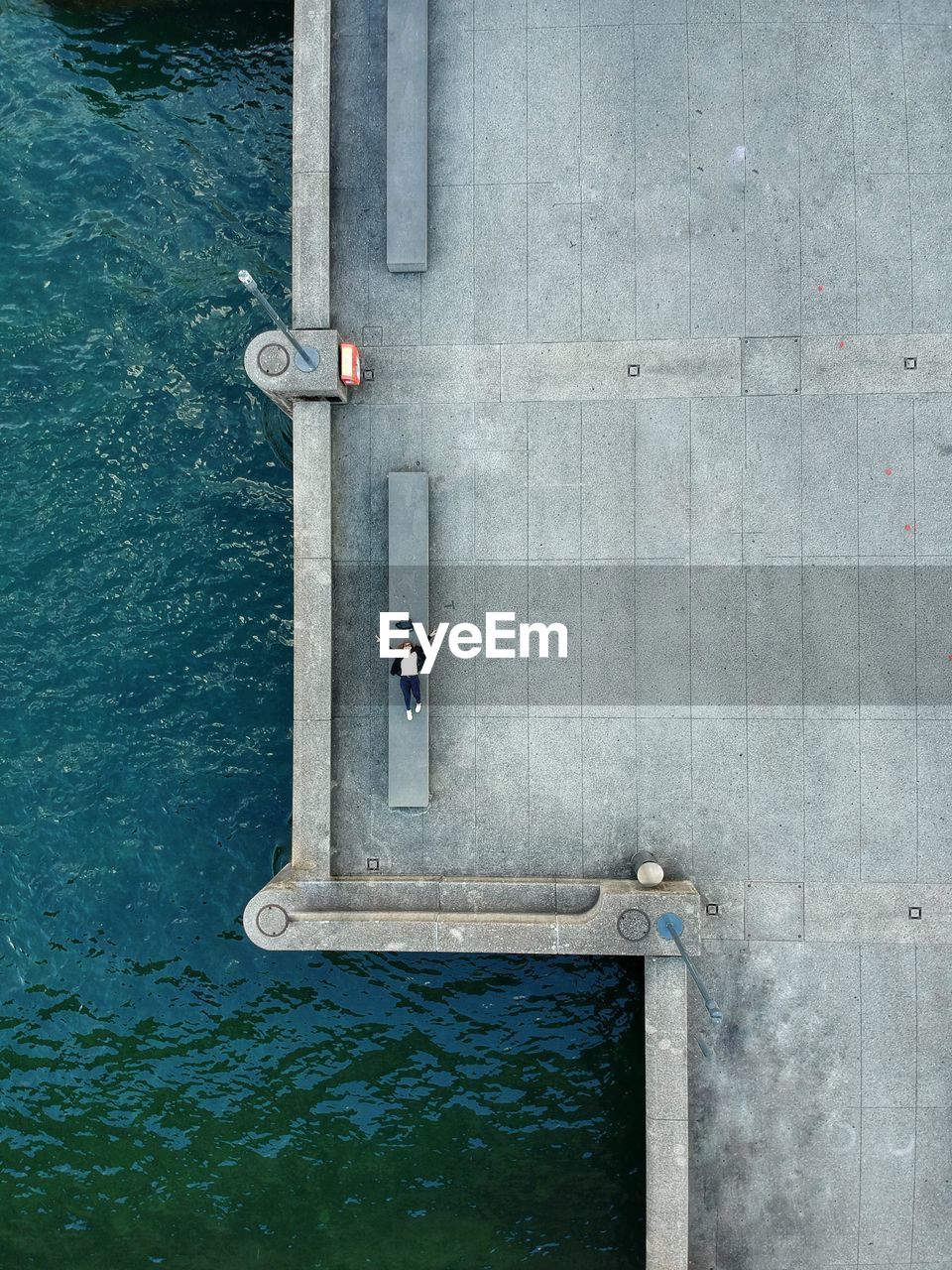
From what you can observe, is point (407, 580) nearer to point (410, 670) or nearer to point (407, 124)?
point (410, 670)

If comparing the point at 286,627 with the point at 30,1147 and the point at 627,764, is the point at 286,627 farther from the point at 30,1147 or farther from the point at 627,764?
the point at 30,1147

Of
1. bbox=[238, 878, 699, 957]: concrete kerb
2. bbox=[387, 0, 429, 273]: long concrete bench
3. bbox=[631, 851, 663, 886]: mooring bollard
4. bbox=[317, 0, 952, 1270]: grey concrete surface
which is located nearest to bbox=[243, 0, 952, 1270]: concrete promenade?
bbox=[317, 0, 952, 1270]: grey concrete surface

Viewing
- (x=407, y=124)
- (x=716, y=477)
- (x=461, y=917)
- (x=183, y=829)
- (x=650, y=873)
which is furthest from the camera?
(x=183, y=829)

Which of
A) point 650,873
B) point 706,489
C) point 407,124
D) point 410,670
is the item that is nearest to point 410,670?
point 410,670

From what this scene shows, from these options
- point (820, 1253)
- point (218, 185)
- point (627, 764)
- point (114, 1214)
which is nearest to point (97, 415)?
point (218, 185)

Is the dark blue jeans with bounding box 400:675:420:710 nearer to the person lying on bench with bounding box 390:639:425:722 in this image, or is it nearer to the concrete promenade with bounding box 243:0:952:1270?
the person lying on bench with bounding box 390:639:425:722

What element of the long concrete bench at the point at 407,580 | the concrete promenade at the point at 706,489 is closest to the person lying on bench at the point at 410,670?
the long concrete bench at the point at 407,580

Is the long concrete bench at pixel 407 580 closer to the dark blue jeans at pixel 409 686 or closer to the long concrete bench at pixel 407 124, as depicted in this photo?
the dark blue jeans at pixel 409 686
